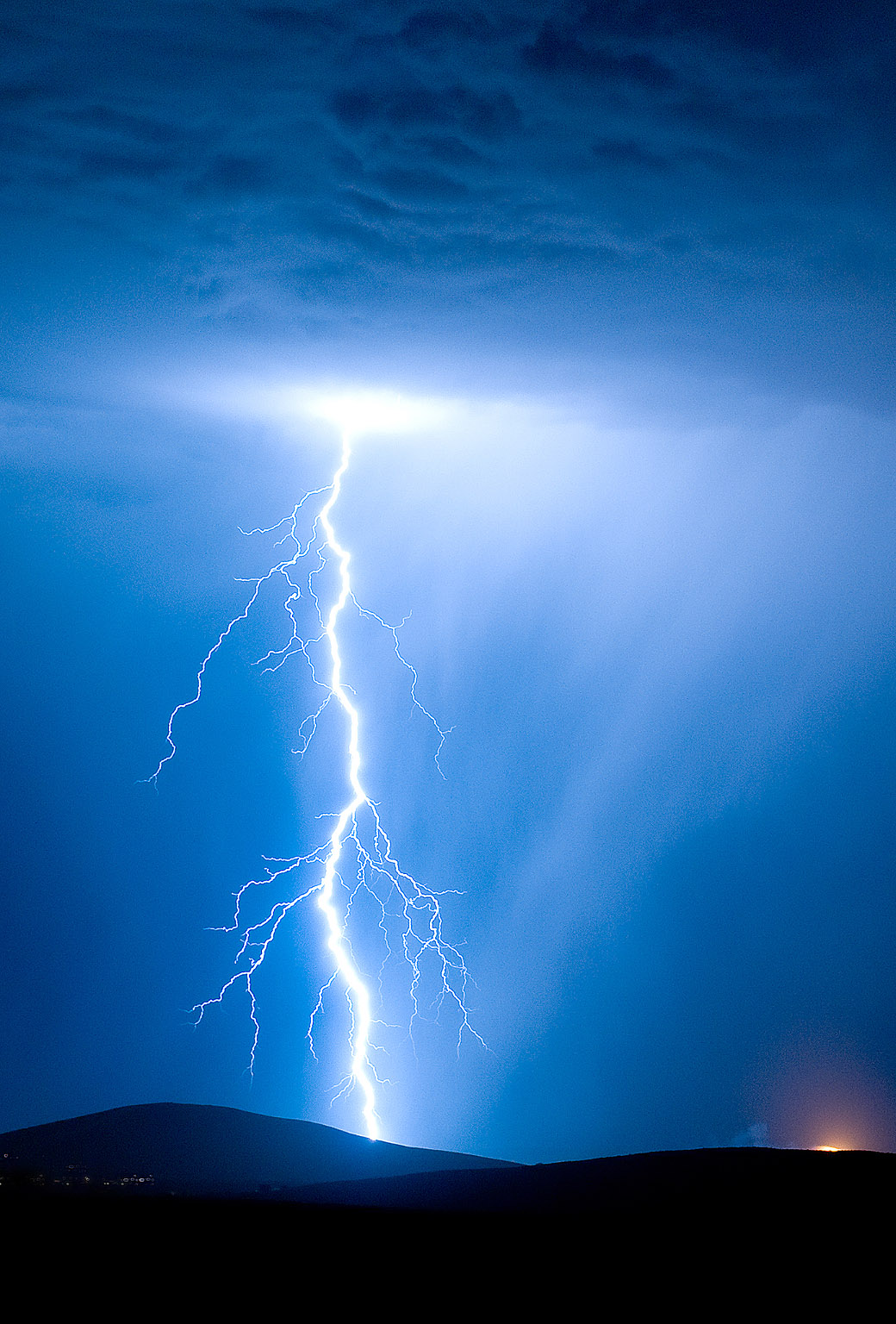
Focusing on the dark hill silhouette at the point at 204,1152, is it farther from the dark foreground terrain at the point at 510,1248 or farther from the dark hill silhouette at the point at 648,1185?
the dark foreground terrain at the point at 510,1248

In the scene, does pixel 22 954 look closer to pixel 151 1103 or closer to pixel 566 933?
pixel 151 1103

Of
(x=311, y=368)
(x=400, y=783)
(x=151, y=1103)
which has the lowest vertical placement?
(x=151, y=1103)

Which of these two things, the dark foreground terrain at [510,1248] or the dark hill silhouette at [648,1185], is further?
the dark hill silhouette at [648,1185]

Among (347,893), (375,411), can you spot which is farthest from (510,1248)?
(347,893)

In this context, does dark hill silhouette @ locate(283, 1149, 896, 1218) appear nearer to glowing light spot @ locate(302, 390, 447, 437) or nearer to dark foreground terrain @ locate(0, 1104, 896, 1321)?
dark foreground terrain @ locate(0, 1104, 896, 1321)

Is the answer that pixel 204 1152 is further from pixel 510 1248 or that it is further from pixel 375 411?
pixel 375 411

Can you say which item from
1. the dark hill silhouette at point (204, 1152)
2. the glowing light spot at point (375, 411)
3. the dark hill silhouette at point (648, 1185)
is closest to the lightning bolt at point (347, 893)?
the dark hill silhouette at point (204, 1152)

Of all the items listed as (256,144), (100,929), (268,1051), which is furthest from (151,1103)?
(256,144)
